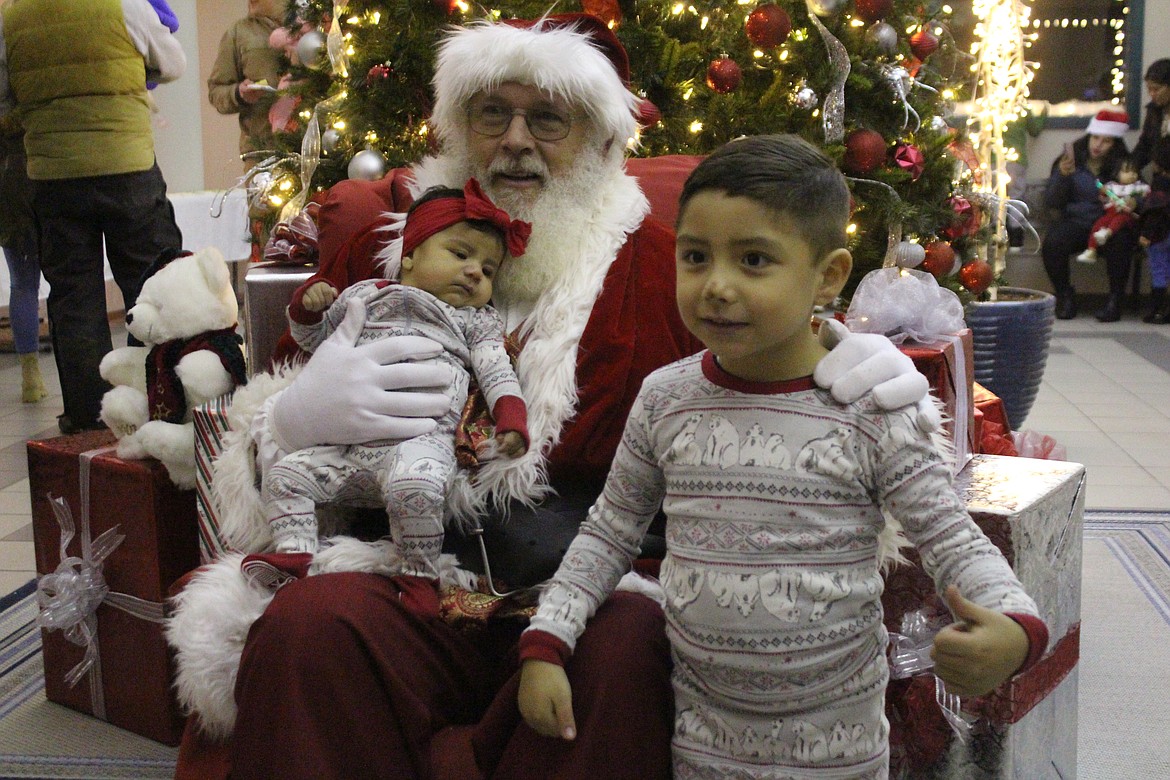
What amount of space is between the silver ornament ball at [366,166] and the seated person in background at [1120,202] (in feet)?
19.4

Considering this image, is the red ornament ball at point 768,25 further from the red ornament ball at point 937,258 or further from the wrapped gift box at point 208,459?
the wrapped gift box at point 208,459

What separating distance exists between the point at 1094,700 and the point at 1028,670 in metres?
0.87

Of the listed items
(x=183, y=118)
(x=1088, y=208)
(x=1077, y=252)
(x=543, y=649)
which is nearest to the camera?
(x=543, y=649)

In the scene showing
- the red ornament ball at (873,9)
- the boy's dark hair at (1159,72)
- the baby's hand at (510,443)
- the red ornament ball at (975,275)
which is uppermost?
the boy's dark hair at (1159,72)

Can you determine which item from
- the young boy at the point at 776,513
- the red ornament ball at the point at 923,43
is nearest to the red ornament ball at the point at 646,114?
the red ornament ball at the point at 923,43

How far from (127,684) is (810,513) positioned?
173 centimetres

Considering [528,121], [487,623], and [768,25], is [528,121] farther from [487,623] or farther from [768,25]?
[768,25]

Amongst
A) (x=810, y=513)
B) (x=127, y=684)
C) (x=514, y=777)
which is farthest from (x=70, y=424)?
(x=810, y=513)

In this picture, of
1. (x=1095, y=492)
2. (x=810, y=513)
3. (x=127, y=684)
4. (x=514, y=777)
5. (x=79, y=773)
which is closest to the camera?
(x=810, y=513)

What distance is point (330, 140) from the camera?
3.38 m

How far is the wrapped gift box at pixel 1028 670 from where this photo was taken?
5.84 ft

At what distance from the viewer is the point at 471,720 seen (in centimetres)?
168

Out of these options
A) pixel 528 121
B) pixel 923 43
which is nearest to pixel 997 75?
pixel 923 43

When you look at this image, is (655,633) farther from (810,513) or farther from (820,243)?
(820,243)
